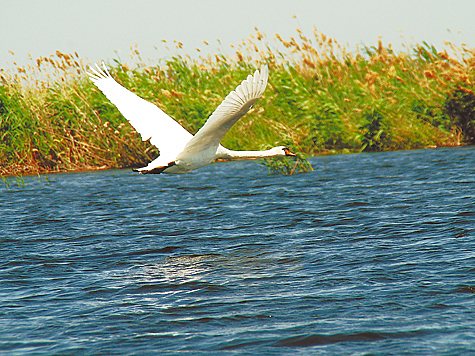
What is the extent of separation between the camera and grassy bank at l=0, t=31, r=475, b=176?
16203 mm

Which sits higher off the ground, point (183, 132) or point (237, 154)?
point (183, 132)

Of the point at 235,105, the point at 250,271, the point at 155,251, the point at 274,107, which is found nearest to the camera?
the point at 235,105

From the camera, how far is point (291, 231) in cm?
892

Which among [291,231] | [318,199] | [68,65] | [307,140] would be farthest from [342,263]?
[68,65]

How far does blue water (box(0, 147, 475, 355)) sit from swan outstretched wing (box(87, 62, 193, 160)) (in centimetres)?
→ 136

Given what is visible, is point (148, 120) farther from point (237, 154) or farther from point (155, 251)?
point (155, 251)

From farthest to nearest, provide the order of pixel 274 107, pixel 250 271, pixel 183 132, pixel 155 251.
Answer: pixel 274 107, pixel 183 132, pixel 155 251, pixel 250 271

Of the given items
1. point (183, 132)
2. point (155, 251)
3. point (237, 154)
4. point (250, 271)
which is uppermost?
point (183, 132)

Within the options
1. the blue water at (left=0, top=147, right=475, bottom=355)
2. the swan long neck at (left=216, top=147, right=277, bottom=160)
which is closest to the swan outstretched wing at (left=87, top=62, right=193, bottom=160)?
the swan long neck at (left=216, top=147, right=277, bottom=160)

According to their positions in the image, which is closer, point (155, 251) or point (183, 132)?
point (155, 251)

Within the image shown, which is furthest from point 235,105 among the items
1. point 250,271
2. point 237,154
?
point 237,154

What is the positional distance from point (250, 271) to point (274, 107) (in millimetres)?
10840

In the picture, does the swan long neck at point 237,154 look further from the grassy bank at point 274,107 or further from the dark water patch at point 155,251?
the grassy bank at point 274,107

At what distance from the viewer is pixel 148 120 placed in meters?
9.21
